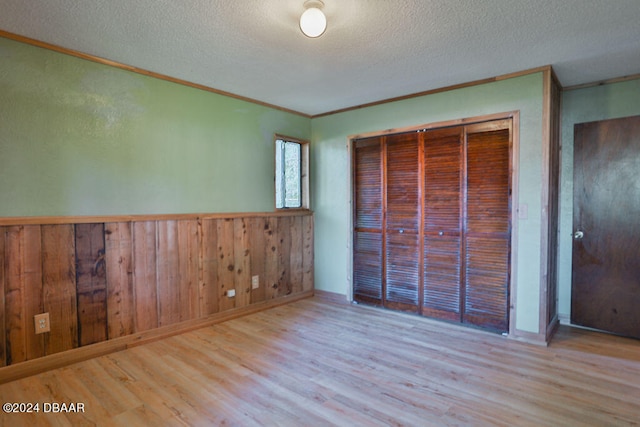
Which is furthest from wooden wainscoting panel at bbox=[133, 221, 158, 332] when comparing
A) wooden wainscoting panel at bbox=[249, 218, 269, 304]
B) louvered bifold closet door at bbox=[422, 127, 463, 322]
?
louvered bifold closet door at bbox=[422, 127, 463, 322]

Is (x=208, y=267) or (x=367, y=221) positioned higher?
(x=367, y=221)

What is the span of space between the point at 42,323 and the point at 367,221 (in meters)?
3.14

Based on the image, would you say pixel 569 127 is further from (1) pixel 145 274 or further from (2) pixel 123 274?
(2) pixel 123 274

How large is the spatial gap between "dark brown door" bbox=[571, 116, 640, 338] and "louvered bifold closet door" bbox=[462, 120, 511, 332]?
87cm

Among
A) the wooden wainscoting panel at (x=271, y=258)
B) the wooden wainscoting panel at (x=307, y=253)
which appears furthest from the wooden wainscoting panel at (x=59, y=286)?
the wooden wainscoting panel at (x=307, y=253)

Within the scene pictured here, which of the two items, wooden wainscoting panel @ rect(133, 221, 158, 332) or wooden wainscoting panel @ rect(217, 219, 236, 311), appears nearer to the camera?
wooden wainscoting panel @ rect(133, 221, 158, 332)

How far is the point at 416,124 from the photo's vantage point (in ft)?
12.3

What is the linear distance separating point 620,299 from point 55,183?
4899 millimetres

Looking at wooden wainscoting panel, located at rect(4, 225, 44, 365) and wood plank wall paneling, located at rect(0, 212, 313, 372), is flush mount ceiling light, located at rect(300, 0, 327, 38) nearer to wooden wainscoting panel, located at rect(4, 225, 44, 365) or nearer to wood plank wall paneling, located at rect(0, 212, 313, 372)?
wood plank wall paneling, located at rect(0, 212, 313, 372)

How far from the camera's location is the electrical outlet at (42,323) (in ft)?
8.26

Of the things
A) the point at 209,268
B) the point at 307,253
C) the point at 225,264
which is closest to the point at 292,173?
the point at 307,253

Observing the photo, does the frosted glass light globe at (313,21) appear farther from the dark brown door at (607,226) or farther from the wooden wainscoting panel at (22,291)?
the dark brown door at (607,226)

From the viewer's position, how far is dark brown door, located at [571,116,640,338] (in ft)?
10.3

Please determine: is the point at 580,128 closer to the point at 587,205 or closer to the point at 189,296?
the point at 587,205
